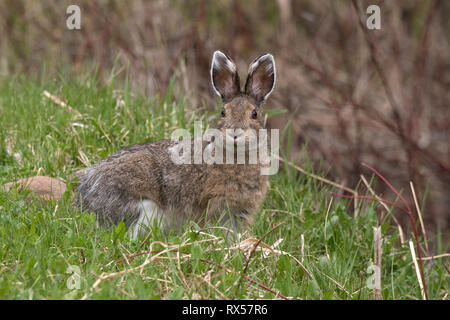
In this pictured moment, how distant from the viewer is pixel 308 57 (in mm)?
10328

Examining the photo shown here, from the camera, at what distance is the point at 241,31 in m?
10.9

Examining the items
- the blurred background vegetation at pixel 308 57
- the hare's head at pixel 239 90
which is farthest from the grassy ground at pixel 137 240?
the blurred background vegetation at pixel 308 57

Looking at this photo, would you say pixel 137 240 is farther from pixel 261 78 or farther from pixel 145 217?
pixel 261 78

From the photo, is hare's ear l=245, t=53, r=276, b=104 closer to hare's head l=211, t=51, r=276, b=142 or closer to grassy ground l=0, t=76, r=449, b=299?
hare's head l=211, t=51, r=276, b=142

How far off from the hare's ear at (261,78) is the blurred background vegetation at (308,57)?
9.36ft

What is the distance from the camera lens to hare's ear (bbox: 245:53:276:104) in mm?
5523

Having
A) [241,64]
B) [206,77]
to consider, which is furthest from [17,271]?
[241,64]

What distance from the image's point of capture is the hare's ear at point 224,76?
217 inches

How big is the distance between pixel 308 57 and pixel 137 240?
21.2 ft

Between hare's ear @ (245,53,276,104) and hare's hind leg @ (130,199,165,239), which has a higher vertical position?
hare's ear @ (245,53,276,104)

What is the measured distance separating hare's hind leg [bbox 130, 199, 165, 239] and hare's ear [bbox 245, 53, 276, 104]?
4.34 feet

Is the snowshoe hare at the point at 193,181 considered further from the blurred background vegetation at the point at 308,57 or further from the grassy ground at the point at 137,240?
the blurred background vegetation at the point at 308,57

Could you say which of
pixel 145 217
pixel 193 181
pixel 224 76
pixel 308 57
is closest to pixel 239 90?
pixel 224 76

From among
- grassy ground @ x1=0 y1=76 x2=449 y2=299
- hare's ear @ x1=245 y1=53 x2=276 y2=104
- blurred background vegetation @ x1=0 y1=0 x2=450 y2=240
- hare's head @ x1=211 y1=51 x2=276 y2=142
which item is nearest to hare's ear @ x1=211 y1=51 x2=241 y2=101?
hare's head @ x1=211 y1=51 x2=276 y2=142
